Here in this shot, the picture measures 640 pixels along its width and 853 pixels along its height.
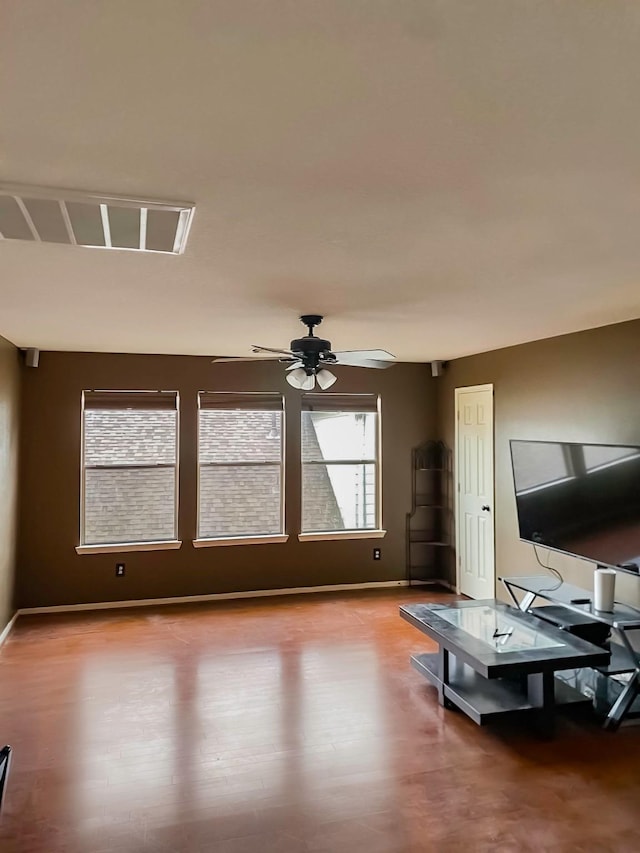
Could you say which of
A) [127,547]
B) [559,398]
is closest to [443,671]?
[559,398]

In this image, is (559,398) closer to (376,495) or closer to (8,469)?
(376,495)

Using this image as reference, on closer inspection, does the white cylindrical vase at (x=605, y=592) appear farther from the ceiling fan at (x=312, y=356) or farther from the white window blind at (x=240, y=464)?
the white window blind at (x=240, y=464)

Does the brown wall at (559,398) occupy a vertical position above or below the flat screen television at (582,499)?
above

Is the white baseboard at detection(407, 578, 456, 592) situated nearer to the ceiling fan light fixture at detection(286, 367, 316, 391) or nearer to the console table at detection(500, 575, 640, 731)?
the console table at detection(500, 575, 640, 731)

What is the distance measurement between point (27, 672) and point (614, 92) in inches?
182

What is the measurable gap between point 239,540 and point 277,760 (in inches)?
122

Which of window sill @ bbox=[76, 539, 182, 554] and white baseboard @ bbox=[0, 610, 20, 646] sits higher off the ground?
window sill @ bbox=[76, 539, 182, 554]

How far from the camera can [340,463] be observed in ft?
21.0

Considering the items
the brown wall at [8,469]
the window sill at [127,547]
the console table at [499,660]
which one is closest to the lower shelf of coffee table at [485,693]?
the console table at [499,660]

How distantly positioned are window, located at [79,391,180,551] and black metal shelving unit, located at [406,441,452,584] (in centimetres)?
259

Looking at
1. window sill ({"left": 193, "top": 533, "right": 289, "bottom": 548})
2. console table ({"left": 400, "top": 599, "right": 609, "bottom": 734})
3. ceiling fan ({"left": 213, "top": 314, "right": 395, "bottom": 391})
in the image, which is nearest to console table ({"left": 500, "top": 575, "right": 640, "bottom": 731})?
console table ({"left": 400, "top": 599, "right": 609, "bottom": 734})

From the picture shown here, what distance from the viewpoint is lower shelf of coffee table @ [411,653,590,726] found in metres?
3.38

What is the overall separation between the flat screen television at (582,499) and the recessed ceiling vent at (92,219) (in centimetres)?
298

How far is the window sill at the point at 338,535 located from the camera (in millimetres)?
6211
